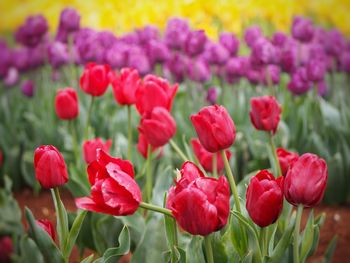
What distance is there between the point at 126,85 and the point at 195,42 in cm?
63

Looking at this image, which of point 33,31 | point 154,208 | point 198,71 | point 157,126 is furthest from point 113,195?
point 33,31

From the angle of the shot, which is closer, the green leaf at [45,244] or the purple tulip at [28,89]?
the green leaf at [45,244]

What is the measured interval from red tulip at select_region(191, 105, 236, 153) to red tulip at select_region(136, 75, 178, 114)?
0.19m

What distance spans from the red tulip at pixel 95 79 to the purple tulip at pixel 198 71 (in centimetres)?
67

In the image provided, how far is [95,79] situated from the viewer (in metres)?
1.09

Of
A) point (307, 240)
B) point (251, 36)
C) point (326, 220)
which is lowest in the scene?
point (326, 220)

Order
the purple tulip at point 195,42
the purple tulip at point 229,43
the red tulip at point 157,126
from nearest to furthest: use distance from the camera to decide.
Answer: the red tulip at point 157,126 < the purple tulip at point 195,42 < the purple tulip at point 229,43

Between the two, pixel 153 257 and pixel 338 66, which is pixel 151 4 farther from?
Result: pixel 153 257

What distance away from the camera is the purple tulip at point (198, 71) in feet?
5.75

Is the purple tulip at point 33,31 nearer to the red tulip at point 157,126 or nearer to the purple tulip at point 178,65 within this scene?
the purple tulip at point 178,65

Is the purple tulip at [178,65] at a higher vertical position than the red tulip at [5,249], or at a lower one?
higher

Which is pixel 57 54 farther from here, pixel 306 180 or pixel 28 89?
pixel 306 180

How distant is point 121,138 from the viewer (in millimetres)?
1485

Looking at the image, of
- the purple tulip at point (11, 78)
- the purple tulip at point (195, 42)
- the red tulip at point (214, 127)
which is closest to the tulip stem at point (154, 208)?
the red tulip at point (214, 127)
